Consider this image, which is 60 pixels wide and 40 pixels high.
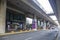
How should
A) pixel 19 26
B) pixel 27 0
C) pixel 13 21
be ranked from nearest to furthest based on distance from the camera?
1. pixel 27 0
2. pixel 13 21
3. pixel 19 26

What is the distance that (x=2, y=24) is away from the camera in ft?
129

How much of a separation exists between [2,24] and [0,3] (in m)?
5.31

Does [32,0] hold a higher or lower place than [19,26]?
higher

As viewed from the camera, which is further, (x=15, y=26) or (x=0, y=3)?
(x=15, y=26)

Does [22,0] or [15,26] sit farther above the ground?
[22,0]

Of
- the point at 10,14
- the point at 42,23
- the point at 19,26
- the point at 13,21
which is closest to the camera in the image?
the point at 10,14

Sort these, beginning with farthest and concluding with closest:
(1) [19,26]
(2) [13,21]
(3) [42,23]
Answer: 1. (3) [42,23]
2. (1) [19,26]
3. (2) [13,21]

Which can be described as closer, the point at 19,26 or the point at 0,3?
the point at 0,3

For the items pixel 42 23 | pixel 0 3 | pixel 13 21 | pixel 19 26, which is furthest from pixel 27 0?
pixel 42 23

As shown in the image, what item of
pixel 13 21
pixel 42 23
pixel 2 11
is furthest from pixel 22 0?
pixel 42 23

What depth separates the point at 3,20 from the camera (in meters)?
39.7

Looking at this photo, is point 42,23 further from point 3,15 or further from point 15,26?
point 3,15

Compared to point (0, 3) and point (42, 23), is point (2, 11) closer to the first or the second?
point (0, 3)

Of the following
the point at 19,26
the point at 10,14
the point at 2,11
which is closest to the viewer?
the point at 2,11
